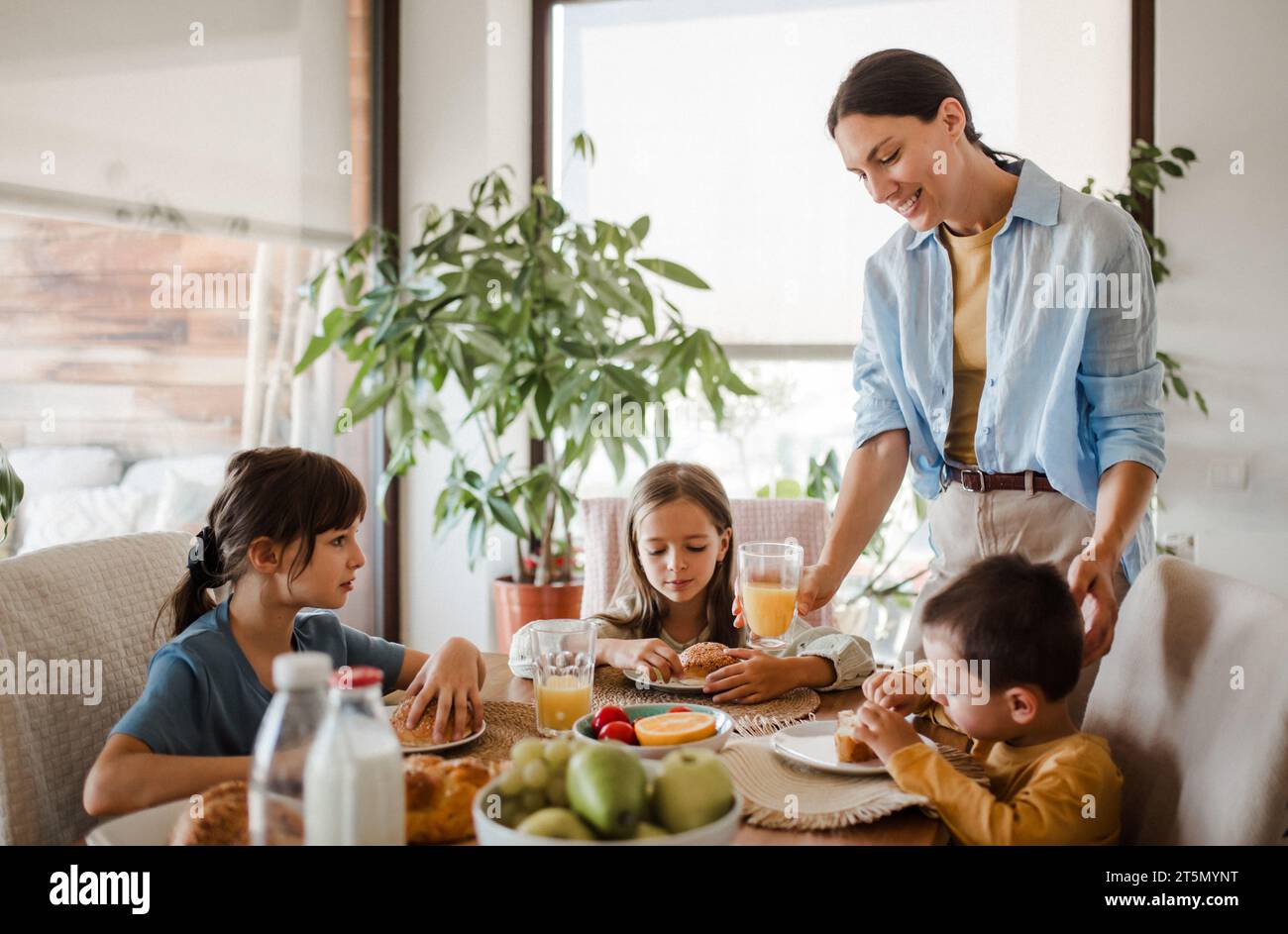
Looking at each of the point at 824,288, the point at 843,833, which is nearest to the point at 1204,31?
the point at 824,288

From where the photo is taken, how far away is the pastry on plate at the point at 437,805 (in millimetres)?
970

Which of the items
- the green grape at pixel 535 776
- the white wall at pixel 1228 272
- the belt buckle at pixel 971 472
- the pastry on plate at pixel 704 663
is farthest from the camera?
the white wall at pixel 1228 272

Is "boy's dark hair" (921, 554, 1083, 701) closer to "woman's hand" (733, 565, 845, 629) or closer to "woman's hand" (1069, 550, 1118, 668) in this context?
"woman's hand" (1069, 550, 1118, 668)

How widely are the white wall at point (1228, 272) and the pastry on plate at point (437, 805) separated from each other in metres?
2.80

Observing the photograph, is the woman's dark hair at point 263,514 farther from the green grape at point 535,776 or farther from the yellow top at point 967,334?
the yellow top at point 967,334

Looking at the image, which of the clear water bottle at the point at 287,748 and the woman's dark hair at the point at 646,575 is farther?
the woman's dark hair at the point at 646,575

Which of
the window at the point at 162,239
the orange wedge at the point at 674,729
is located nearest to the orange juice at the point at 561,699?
the orange wedge at the point at 674,729

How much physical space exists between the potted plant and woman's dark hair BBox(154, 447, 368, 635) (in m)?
1.60

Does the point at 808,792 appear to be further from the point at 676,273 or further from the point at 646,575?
the point at 676,273

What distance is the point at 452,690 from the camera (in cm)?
141

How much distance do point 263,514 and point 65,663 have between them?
298 millimetres

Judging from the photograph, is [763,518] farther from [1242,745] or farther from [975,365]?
[1242,745]

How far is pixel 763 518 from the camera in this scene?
2.45m

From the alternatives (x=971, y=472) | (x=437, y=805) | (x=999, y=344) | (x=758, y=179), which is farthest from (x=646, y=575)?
(x=758, y=179)
